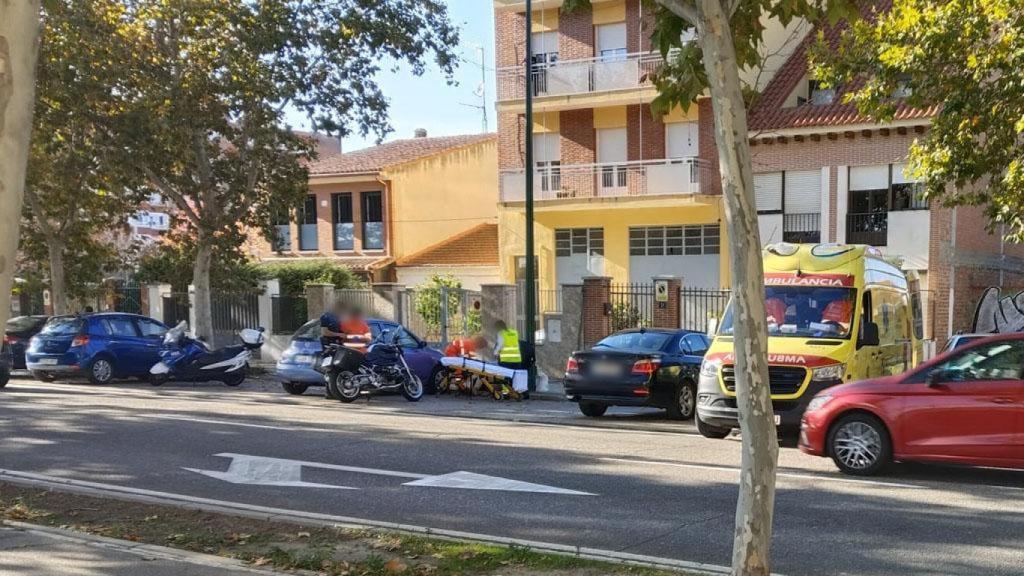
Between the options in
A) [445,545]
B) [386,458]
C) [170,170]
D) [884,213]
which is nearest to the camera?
[445,545]

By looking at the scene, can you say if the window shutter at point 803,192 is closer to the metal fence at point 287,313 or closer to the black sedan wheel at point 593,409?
the black sedan wheel at point 593,409

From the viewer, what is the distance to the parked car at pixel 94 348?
2073cm

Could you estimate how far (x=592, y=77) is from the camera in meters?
28.0

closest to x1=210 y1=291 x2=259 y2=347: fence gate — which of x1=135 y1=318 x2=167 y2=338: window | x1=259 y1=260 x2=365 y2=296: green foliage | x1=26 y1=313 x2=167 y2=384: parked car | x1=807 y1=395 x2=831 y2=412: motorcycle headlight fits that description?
x1=259 y1=260 x2=365 y2=296: green foliage

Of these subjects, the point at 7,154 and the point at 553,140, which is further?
the point at 553,140

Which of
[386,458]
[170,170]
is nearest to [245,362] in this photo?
[170,170]

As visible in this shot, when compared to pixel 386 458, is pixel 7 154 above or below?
above

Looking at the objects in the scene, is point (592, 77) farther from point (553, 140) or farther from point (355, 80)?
point (355, 80)

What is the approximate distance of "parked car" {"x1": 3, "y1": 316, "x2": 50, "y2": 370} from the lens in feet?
74.3

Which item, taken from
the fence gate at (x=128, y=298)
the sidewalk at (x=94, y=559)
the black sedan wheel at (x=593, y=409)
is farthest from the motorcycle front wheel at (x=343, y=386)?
the fence gate at (x=128, y=298)

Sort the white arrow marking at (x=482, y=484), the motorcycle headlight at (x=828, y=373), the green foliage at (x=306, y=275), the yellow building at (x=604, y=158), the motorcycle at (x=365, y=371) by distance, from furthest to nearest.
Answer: the green foliage at (x=306, y=275)
the yellow building at (x=604, y=158)
the motorcycle at (x=365, y=371)
the motorcycle headlight at (x=828, y=373)
the white arrow marking at (x=482, y=484)

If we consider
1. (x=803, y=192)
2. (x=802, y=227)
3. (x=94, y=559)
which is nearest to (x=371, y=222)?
(x=802, y=227)

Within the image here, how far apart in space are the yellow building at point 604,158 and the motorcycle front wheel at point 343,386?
12810 mm

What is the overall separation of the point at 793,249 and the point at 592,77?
16.5 m
